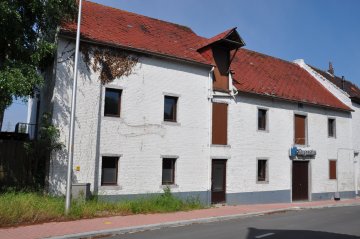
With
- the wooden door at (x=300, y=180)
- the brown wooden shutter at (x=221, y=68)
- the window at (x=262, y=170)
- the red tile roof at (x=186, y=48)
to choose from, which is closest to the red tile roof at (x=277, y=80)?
the red tile roof at (x=186, y=48)

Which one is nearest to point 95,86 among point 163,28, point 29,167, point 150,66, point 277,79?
point 150,66

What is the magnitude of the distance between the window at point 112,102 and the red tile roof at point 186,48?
1.97 meters

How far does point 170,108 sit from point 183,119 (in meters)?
0.79

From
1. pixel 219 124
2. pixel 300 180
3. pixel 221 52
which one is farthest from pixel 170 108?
pixel 300 180

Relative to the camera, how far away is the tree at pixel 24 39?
12.2 meters

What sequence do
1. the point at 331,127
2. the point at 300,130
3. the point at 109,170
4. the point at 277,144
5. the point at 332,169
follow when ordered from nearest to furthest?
the point at 109,170 < the point at 277,144 < the point at 300,130 < the point at 332,169 < the point at 331,127

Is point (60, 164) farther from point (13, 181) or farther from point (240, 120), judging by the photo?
point (240, 120)

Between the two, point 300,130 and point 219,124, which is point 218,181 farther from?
point 300,130

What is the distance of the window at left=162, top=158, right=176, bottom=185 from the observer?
17.8 m

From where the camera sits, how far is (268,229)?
40.6 feet

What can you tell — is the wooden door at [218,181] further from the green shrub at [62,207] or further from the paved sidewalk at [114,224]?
the paved sidewalk at [114,224]

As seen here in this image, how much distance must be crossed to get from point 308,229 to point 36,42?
1079 cm

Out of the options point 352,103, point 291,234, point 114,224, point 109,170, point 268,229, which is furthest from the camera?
point 352,103

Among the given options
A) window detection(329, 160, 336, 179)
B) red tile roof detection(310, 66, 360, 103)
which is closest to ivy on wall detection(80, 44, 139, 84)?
window detection(329, 160, 336, 179)
